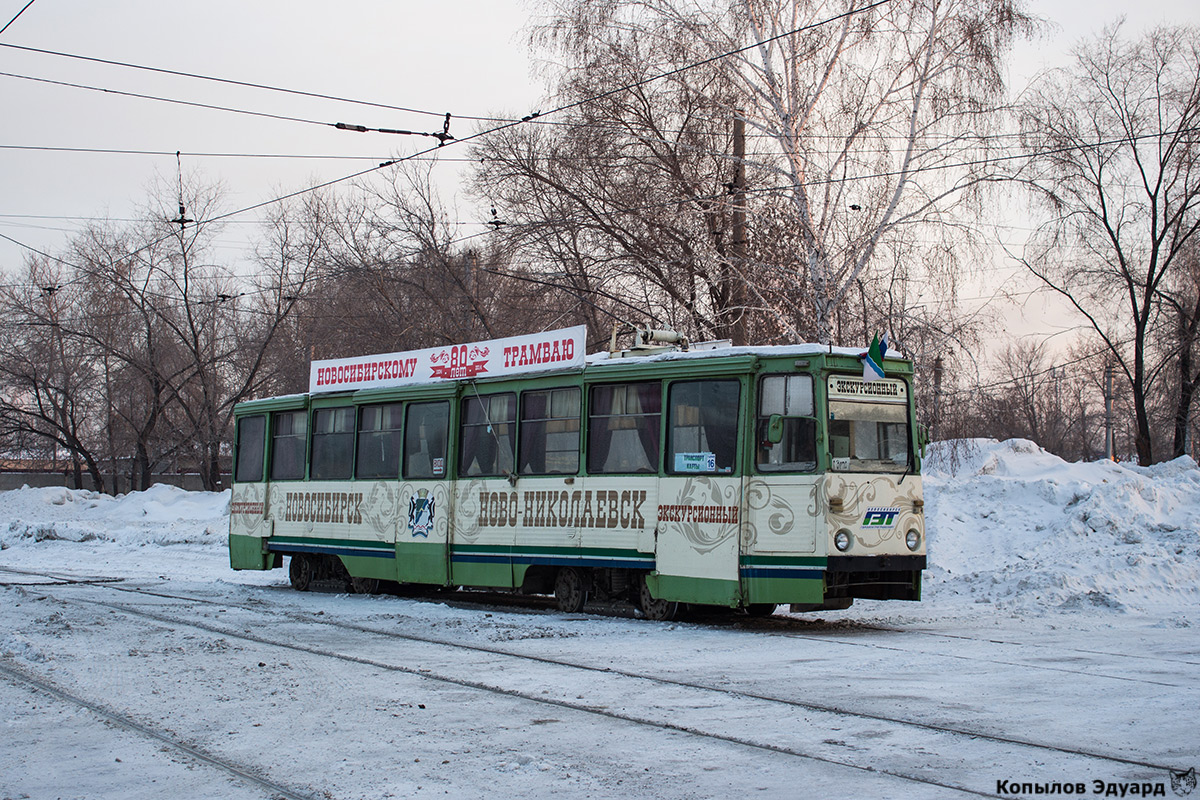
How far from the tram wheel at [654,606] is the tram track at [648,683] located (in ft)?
8.95

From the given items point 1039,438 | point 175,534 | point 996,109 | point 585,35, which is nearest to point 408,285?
point 175,534

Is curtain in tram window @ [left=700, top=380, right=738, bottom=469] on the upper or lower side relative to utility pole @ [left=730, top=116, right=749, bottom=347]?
lower

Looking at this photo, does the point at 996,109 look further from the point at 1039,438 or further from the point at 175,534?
the point at 1039,438

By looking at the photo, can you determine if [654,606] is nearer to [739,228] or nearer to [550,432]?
[550,432]

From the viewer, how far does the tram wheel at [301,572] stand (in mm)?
18938

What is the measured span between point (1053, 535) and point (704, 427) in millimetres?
7752

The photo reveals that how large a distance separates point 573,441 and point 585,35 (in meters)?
12.7

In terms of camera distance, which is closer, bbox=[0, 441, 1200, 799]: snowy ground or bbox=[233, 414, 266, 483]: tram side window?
bbox=[0, 441, 1200, 799]: snowy ground

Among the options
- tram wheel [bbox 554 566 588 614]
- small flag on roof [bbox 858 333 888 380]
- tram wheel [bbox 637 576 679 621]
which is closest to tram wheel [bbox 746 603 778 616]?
tram wheel [bbox 637 576 679 621]

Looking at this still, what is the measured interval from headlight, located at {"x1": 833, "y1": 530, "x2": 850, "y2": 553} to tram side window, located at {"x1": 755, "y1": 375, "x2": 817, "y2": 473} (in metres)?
0.71

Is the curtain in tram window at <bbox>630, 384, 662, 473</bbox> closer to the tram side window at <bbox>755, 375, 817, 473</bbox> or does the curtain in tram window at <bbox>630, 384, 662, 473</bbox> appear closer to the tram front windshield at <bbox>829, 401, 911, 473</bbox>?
the tram side window at <bbox>755, 375, 817, 473</bbox>

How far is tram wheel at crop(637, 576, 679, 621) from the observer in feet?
44.4

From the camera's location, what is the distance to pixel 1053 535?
708 inches

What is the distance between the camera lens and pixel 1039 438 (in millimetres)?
76438
